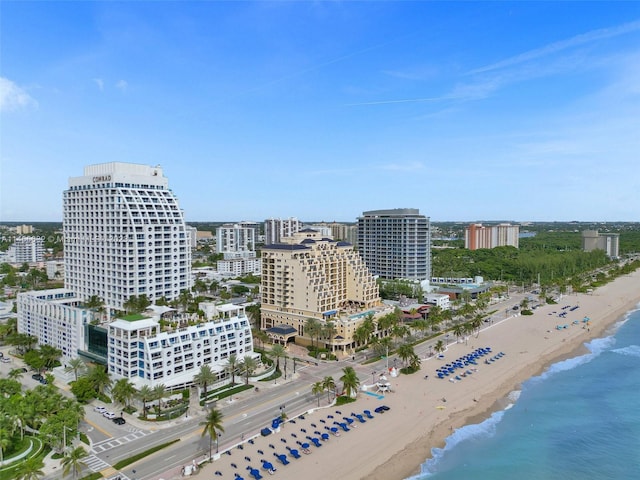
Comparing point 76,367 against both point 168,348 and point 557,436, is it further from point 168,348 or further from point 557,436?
point 557,436

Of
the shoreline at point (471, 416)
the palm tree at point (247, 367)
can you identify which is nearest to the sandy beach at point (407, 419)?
the shoreline at point (471, 416)

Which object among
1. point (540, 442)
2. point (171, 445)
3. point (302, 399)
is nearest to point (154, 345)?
point (171, 445)

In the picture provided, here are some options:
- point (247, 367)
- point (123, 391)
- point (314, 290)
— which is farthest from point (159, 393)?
point (314, 290)

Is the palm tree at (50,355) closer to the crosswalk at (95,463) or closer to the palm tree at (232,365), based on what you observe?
the palm tree at (232,365)

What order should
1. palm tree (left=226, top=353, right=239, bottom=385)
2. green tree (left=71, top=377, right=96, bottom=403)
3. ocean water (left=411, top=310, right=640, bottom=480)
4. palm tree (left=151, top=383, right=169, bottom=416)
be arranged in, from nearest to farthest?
ocean water (left=411, top=310, right=640, bottom=480), palm tree (left=151, top=383, right=169, bottom=416), green tree (left=71, top=377, right=96, bottom=403), palm tree (left=226, top=353, right=239, bottom=385)

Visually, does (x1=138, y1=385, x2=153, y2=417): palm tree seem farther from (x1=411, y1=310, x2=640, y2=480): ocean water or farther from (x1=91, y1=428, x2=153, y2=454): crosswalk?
(x1=411, y1=310, x2=640, y2=480): ocean water

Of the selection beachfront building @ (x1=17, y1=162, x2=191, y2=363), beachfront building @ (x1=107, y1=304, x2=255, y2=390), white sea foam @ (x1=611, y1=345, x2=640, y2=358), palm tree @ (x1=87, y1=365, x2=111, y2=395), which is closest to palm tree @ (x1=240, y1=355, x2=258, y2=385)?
beachfront building @ (x1=107, y1=304, x2=255, y2=390)

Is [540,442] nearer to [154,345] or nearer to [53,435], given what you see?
[154,345]
